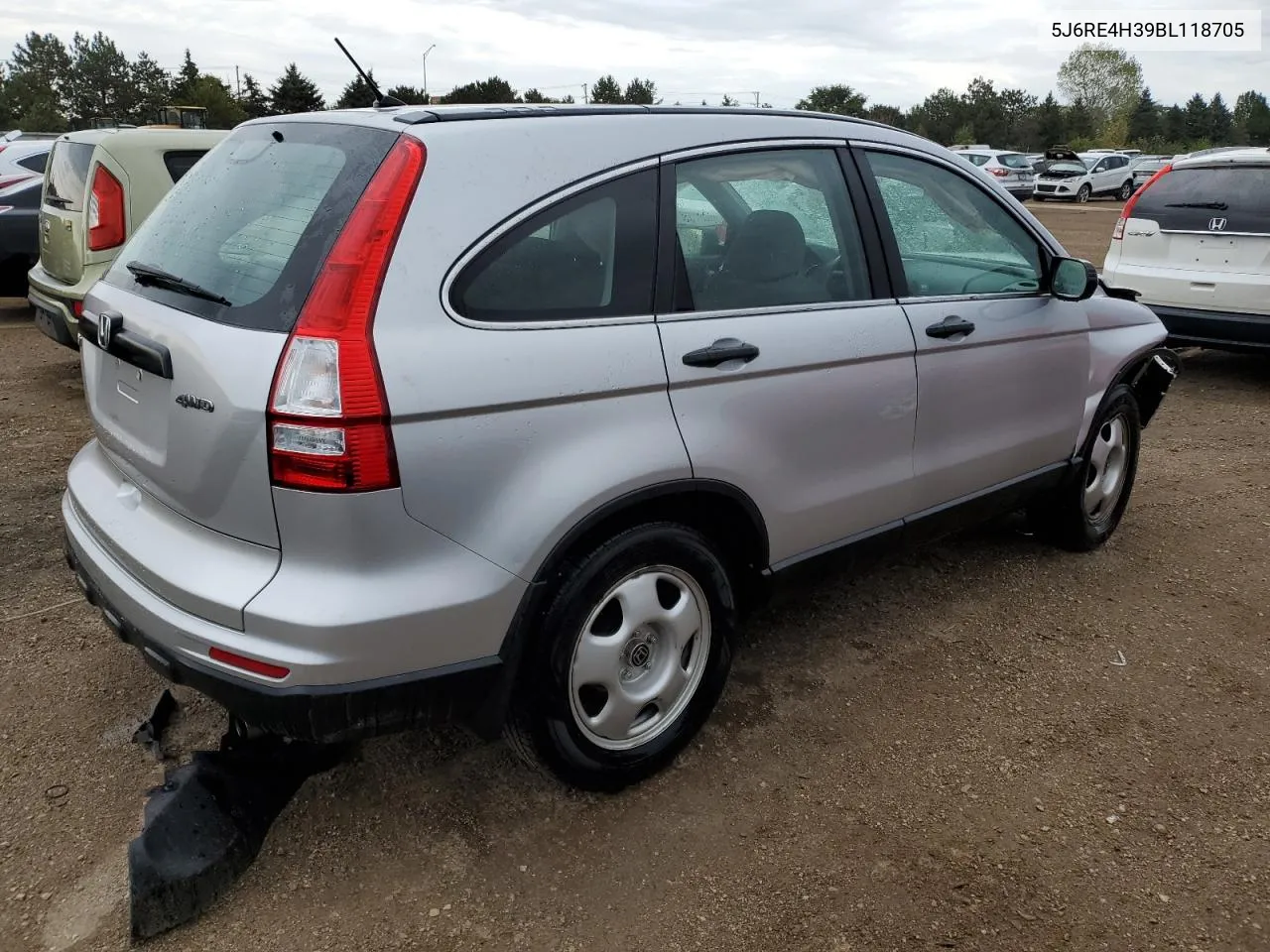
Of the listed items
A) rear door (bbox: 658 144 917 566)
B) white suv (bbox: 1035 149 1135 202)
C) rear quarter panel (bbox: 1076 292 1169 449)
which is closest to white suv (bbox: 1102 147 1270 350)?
rear quarter panel (bbox: 1076 292 1169 449)

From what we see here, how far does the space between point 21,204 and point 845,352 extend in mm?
8919

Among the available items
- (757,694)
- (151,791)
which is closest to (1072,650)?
(757,694)

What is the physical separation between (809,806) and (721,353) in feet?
4.19

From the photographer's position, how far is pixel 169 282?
245 centimetres

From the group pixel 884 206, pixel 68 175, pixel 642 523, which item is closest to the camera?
pixel 642 523

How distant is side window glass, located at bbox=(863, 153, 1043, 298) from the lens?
330 centimetres

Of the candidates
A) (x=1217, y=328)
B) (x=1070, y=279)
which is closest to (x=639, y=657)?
(x=1070, y=279)

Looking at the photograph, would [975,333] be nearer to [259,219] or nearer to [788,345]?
[788,345]

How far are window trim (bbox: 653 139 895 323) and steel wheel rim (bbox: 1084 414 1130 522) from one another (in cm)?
167

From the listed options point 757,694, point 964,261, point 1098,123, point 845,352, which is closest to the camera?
point 845,352

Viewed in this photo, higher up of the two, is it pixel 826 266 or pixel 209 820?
pixel 826 266

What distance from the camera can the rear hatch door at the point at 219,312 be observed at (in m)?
2.10

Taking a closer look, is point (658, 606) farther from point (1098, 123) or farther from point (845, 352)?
point (1098, 123)

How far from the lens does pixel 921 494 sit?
11.1 ft
